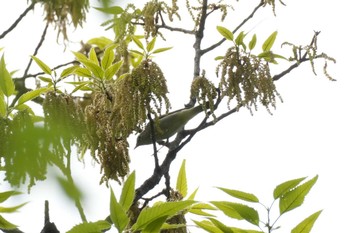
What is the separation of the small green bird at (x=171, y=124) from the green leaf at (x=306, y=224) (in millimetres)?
743

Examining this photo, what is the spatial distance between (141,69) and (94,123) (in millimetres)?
274

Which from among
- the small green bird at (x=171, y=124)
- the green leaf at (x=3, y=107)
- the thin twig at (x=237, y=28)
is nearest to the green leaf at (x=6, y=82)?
the green leaf at (x=3, y=107)

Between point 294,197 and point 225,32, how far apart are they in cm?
85

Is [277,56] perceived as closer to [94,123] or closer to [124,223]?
[94,123]

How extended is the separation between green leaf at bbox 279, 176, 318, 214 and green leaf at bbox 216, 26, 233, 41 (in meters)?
0.81

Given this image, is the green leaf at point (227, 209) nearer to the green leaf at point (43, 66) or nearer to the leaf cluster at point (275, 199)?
the leaf cluster at point (275, 199)

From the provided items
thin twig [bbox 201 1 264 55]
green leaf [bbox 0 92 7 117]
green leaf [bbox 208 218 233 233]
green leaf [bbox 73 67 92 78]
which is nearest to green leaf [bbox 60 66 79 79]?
green leaf [bbox 73 67 92 78]

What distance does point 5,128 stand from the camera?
1.80 metres

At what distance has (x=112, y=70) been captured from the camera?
2426 mm

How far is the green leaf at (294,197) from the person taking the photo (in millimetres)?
1973

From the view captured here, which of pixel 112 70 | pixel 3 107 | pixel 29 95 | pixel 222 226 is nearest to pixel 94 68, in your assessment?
pixel 112 70

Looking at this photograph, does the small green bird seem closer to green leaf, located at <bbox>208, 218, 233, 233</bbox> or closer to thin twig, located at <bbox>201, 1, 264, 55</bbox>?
thin twig, located at <bbox>201, 1, 264, 55</bbox>

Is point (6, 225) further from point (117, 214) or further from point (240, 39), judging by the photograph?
point (240, 39)

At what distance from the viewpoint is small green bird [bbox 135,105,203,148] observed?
252cm
